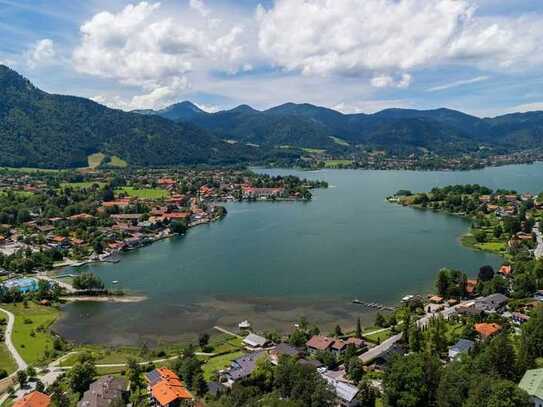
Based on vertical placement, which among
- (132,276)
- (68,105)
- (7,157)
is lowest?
(132,276)

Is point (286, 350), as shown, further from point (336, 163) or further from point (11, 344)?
point (336, 163)

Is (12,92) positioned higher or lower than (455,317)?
higher

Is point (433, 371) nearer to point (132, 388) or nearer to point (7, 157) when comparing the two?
point (132, 388)

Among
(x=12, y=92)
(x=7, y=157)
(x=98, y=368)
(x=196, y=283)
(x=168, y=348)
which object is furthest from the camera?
(x=12, y=92)

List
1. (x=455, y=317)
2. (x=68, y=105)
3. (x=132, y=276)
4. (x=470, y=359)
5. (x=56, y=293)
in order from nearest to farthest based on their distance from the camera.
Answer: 1. (x=470, y=359)
2. (x=455, y=317)
3. (x=56, y=293)
4. (x=132, y=276)
5. (x=68, y=105)

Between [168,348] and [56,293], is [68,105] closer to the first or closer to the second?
[56,293]

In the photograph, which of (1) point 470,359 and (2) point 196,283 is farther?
(2) point 196,283

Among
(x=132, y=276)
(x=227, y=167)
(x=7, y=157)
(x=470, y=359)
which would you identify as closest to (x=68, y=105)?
(x=7, y=157)

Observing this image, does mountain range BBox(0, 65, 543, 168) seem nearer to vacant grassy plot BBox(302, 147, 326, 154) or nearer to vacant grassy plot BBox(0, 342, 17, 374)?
vacant grassy plot BBox(302, 147, 326, 154)
